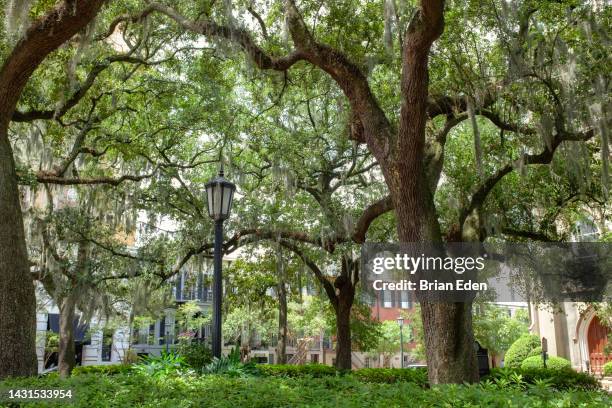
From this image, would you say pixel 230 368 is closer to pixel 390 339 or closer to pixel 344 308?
pixel 344 308

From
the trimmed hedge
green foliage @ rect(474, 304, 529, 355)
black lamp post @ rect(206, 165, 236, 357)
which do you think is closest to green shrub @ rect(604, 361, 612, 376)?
the trimmed hedge

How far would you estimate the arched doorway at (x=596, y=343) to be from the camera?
25.0 metres

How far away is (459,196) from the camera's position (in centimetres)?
1269

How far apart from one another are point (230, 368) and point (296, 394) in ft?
10.1

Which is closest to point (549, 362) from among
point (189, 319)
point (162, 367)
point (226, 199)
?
point (189, 319)

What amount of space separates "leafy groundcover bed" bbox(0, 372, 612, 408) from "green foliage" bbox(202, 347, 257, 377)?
1.40 meters

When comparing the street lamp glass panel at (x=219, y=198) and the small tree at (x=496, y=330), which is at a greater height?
the street lamp glass panel at (x=219, y=198)

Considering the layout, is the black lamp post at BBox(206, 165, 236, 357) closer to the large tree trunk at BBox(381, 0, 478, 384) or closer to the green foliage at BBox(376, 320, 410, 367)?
the large tree trunk at BBox(381, 0, 478, 384)

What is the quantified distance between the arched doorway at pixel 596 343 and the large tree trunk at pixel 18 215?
2538 centimetres

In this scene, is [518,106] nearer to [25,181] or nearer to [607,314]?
[25,181]

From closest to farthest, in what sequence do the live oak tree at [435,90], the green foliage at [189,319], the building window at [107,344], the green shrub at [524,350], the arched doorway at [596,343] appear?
1. the live oak tree at [435,90]
2. the arched doorway at [596,343]
3. the green shrub at [524,350]
4. the building window at [107,344]
5. the green foliage at [189,319]

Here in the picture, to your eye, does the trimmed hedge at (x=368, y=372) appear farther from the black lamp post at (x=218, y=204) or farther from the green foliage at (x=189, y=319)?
the green foliage at (x=189, y=319)

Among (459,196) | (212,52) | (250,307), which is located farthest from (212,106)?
(250,307)

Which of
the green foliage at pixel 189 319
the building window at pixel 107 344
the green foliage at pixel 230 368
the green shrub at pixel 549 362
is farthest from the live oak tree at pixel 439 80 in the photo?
the building window at pixel 107 344
